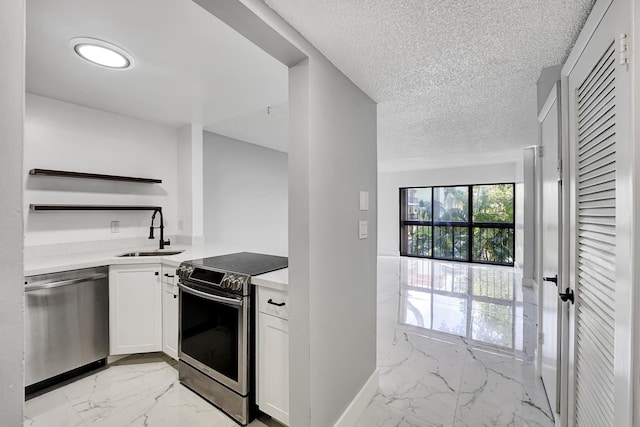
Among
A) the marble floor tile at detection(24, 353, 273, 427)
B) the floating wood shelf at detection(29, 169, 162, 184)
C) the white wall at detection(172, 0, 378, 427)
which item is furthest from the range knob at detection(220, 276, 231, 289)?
the floating wood shelf at detection(29, 169, 162, 184)

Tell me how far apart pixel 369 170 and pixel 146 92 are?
6.60 feet

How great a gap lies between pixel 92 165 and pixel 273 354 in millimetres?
2573

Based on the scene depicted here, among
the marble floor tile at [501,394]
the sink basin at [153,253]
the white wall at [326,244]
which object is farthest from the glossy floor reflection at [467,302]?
the sink basin at [153,253]

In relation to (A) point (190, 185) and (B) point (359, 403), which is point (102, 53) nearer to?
(A) point (190, 185)

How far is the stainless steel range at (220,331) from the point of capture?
1.74 metres

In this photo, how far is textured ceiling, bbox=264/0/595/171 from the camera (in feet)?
3.89

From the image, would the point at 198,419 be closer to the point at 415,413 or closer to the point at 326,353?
the point at 326,353

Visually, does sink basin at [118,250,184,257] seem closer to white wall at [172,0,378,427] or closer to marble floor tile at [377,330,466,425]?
white wall at [172,0,378,427]

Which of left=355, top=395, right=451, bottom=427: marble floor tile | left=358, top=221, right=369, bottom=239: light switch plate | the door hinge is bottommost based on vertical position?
left=355, top=395, right=451, bottom=427: marble floor tile

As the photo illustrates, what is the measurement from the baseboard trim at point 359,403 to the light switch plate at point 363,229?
1059 millimetres

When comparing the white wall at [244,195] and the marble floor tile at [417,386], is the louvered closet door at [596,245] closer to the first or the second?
the marble floor tile at [417,386]

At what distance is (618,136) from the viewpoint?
3.09ft

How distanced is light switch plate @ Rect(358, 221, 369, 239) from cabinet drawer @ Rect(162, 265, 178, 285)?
1539 mm

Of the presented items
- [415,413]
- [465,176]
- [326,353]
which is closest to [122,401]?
[326,353]
